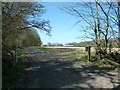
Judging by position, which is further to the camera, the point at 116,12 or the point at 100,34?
the point at 100,34

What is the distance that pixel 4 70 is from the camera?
3.91 m

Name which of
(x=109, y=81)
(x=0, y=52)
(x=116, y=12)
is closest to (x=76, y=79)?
(x=109, y=81)

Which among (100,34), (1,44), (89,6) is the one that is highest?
(89,6)

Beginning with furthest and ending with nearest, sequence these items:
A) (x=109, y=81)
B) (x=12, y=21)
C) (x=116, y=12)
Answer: (x=116, y=12)
(x=12, y=21)
(x=109, y=81)

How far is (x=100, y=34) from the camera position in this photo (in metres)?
7.41

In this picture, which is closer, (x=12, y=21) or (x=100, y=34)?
(x=12, y=21)

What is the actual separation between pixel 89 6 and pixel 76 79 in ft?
16.1

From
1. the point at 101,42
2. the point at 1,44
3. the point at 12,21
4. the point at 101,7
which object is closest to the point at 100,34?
the point at 101,42

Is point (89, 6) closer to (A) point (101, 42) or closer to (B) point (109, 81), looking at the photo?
(A) point (101, 42)

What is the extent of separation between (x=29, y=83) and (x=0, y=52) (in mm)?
A: 1323

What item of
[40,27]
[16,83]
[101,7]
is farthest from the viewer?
[40,27]

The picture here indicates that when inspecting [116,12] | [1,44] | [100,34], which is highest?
[116,12]

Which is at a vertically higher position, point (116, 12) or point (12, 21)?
point (116, 12)

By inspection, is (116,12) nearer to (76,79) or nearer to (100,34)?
(100,34)
